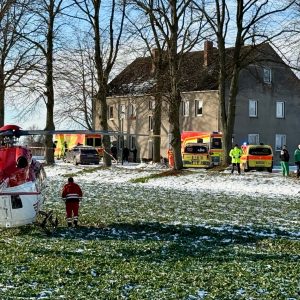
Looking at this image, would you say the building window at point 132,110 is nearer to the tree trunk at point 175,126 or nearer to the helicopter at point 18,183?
the tree trunk at point 175,126

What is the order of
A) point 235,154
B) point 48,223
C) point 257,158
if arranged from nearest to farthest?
point 48,223 < point 235,154 < point 257,158

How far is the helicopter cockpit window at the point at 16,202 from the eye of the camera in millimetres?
16641

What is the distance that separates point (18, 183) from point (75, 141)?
58.9 m

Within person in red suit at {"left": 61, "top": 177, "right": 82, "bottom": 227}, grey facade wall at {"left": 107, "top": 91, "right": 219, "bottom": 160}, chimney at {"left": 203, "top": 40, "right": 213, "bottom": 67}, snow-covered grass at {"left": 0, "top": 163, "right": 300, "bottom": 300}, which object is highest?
chimney at {"left": 203, "top": 40, "right": 213, "bottom": 67}

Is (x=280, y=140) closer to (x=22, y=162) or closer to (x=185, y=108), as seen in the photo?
(x=185, y=108)

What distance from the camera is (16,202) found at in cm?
1669

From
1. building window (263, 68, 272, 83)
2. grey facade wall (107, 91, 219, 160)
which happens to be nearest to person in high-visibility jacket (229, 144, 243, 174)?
grey facade wall (107, 91, 219, 160)

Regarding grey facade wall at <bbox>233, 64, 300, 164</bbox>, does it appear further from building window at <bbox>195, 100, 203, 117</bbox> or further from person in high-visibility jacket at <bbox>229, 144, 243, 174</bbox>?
person in high-visibility jacket at <bbox>229, 144, 243, 174</bbox>

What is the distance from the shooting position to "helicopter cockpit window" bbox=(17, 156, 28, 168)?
57.4 ft

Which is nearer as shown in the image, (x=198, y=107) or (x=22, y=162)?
(x=22, y=162)

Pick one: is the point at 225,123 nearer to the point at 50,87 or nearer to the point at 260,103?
the point at 50,87

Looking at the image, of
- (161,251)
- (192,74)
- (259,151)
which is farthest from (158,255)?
(192,74)

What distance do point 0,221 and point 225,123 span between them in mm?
31055

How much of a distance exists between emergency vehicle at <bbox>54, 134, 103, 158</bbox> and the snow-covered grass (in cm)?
4375
